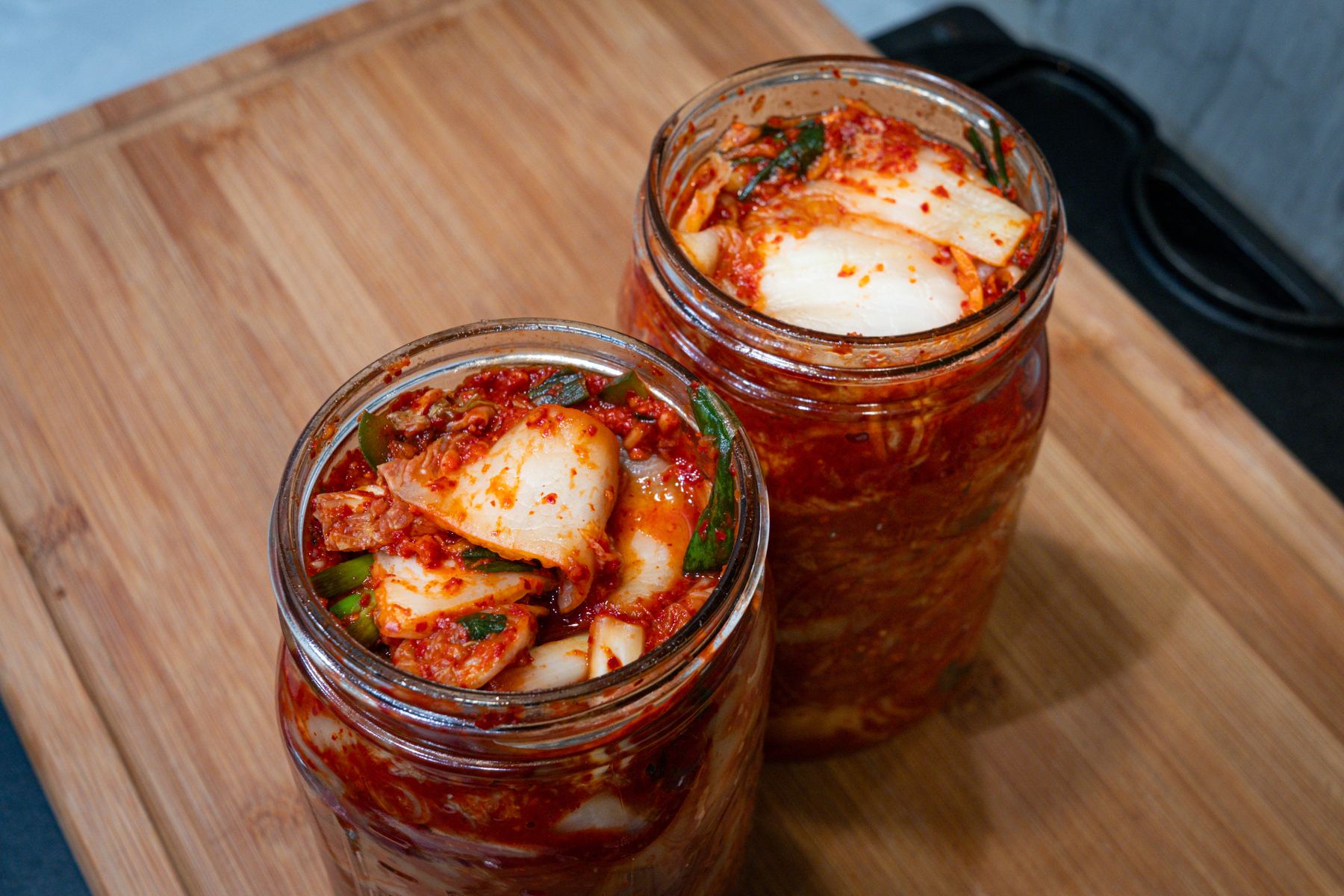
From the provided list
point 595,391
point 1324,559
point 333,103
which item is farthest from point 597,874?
point 333,103

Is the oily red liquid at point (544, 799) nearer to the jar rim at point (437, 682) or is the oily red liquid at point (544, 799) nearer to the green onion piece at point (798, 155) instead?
Result: the jar rim at point (437, 682)

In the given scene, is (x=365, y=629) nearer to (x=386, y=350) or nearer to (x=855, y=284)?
(x=855, y=284)

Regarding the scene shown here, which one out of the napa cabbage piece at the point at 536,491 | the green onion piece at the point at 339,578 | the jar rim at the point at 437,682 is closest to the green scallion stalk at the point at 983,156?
the jar rim at the point at 437,682

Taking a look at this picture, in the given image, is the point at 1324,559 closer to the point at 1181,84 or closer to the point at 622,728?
the point at 622,728

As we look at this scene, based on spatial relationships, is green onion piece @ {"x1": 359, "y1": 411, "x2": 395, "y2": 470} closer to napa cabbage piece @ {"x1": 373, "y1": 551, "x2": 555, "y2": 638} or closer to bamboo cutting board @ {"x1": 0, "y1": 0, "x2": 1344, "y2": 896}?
napa cabbage piece @ {"x1": 373, "y1": 551, "x2": 555, "y2": 638}

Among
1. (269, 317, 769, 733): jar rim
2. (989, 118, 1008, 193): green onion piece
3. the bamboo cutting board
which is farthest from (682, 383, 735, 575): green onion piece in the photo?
the bamboo cutting board

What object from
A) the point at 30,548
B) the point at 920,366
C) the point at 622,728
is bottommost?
the point at 30,548
